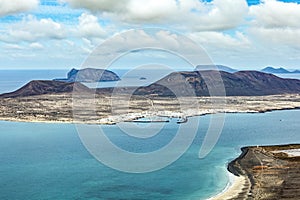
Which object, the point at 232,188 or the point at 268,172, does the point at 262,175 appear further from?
the point at 232,188

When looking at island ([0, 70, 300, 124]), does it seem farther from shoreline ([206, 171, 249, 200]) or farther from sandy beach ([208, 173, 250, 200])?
sandy beach ([208, 173, 250, 200])

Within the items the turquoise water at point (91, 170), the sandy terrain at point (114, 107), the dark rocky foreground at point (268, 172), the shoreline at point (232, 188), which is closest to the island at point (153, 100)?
the sandy terrain at point (114, 107)

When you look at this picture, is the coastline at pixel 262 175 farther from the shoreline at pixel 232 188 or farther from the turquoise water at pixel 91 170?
the turquoise water at pixel 91 170

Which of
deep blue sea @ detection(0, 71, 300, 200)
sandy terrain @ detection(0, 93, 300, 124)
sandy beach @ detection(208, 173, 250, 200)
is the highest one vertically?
sandy terrain @ detection(0, 93, 300, 124)

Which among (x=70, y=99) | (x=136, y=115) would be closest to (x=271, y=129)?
(x=136, y=115)

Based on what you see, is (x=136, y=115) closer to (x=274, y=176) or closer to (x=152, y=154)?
(x=152, y=154)

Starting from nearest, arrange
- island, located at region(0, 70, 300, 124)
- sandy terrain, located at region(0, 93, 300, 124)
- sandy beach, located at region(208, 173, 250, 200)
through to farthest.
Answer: sandy beach, located at region(208, 173, 250, 200) < sandy terrain, located at region(0, 93, 300, 124) < island, located at region(0, 70, 300, 124)

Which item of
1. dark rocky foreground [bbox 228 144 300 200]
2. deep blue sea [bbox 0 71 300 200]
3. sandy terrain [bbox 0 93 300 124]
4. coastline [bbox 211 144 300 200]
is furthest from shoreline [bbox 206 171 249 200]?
sandy terrain [bbox 0 93 300 124]
